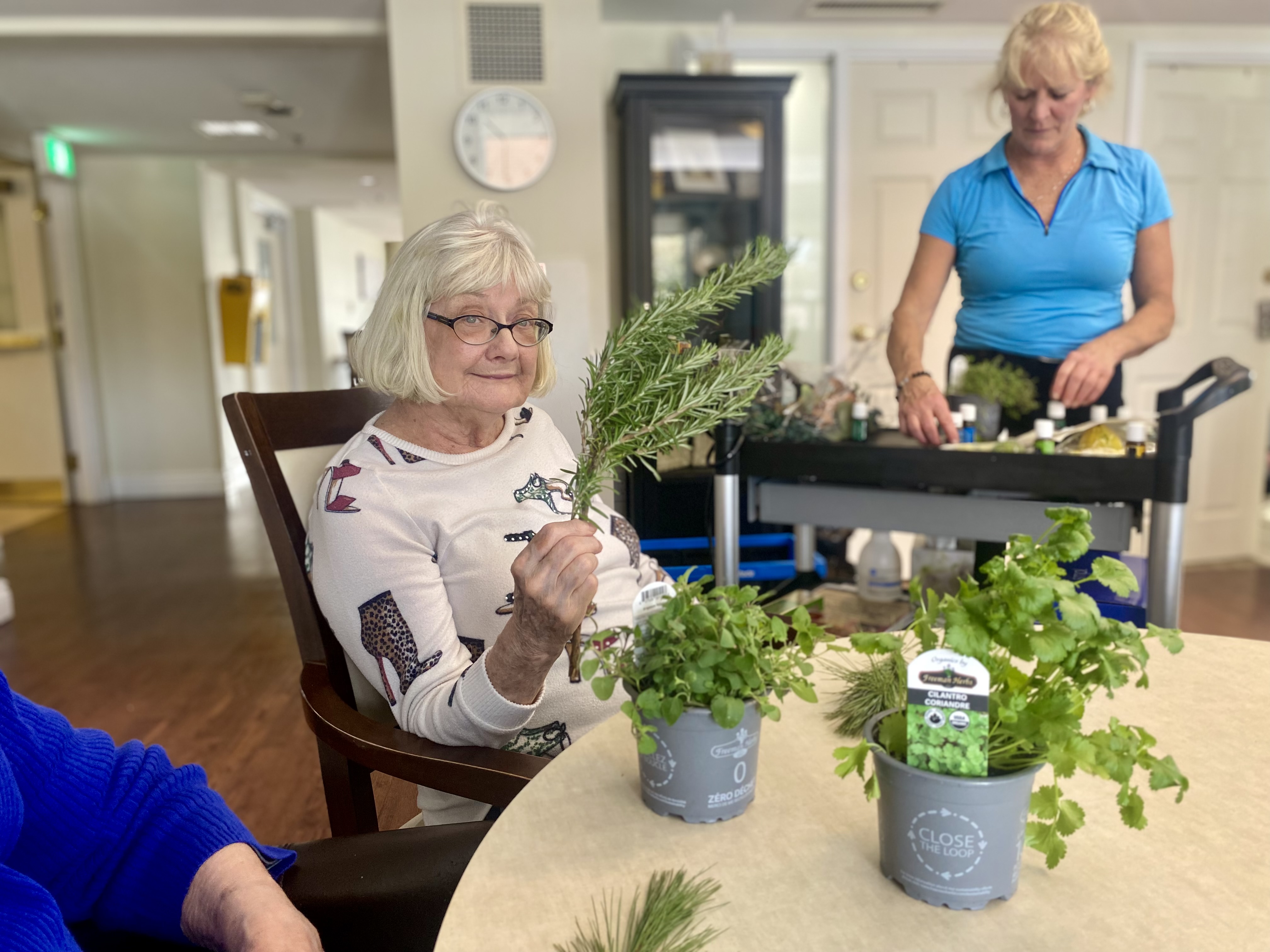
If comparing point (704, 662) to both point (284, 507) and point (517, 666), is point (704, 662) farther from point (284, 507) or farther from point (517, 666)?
point (284, 507)

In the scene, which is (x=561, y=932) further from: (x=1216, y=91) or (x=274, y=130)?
(x=274, y=130)

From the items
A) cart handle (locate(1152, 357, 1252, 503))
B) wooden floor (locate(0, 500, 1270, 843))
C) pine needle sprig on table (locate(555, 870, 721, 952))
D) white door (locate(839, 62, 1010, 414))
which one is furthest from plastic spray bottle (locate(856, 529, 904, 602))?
white door (locate(839, 62, 1010, 414))

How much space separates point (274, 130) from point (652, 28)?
296 centimetres

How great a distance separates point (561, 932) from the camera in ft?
1.77

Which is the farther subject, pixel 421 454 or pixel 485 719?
pixel 421 454

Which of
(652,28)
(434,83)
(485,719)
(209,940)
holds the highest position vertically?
(652,28)

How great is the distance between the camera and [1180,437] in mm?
1204

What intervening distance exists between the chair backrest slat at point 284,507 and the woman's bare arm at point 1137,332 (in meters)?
1.21

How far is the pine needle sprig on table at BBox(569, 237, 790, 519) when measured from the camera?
2.15 ft

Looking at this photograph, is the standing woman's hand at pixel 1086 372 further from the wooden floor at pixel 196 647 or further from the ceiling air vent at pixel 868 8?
the ceiling air vent at pixel 868 8

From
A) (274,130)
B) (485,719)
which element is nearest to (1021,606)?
(485,719)

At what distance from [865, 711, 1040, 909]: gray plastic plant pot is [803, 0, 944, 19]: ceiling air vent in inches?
144

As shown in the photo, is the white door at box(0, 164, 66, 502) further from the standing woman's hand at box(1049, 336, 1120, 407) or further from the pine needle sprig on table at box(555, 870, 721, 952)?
the pine needle sprig on table at box(555, 870, 721, 952)

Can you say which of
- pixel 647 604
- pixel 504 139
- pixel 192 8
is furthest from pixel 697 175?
pixel 647 604
